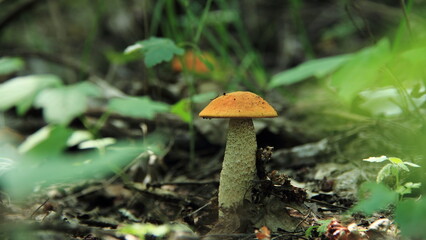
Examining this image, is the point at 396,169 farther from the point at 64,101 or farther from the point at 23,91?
the point at 23,91

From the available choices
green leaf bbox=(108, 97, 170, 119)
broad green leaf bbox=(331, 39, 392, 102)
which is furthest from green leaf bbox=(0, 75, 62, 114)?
broad green leaf bbox=(331, 39, 392, 102)

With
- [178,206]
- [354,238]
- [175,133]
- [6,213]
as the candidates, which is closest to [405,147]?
[354,238]

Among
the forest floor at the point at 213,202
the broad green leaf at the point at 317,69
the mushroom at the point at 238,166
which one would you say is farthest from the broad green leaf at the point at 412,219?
the broad green leaf at the point at 317,69

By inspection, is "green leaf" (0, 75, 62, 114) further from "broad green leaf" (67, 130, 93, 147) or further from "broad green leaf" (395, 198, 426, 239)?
"broad green leaf" (395, 198, 426, 239)

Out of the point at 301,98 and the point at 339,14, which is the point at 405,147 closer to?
the point at 301,98

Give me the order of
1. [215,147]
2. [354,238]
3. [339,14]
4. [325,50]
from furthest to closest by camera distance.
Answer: [339,14] → [325,50] → [215,147] → [354,238]

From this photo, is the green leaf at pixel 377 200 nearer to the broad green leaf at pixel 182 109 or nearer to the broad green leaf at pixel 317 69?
the broad green leaf at pixel 317 69
